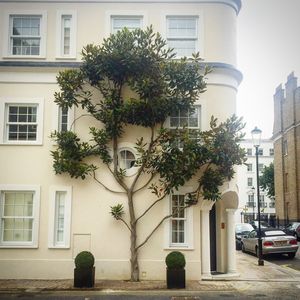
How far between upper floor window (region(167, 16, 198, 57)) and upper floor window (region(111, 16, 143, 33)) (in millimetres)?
1150

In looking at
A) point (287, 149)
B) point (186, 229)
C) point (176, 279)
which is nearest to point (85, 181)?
point (186, 229)

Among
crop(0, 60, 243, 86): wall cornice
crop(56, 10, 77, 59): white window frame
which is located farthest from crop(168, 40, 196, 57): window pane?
crop(56, 10, 77, 59): white window frame

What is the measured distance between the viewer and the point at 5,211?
1630 cm

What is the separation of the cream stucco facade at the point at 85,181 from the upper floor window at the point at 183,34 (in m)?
0.21

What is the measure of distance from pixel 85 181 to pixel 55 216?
63.1 inches

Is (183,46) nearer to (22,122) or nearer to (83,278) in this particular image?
(22,122)

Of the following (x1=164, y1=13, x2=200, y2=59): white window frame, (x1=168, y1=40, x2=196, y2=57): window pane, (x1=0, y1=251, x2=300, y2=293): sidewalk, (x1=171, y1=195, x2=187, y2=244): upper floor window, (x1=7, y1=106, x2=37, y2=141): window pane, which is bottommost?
(x1=0, y1=251, x2=300, y2=293): sidewalk

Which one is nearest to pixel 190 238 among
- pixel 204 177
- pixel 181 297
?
pixel 204 177

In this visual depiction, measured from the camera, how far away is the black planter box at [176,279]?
46.3 feet

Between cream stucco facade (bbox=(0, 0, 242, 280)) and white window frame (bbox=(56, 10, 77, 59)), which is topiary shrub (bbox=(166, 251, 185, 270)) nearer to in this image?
→ cream stucco facade (bbox=(0, 0, 242, 280))

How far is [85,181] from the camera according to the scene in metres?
16.2

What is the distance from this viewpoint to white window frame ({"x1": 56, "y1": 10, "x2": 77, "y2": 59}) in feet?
55.2

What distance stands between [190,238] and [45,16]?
9.61 meters

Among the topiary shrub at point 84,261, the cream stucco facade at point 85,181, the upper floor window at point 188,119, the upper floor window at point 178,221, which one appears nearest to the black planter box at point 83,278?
the topiary shrub at point 84,261
